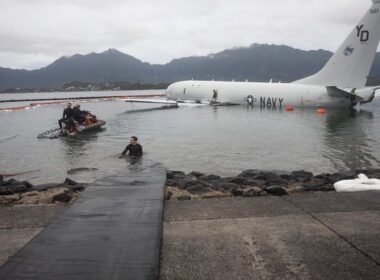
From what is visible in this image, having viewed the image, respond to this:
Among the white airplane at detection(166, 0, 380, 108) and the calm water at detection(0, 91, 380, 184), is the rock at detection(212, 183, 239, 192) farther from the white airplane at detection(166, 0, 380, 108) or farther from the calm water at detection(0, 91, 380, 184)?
the white airplane at detection(166, 0, 380, 108)

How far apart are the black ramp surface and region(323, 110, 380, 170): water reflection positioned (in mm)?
A: 13357

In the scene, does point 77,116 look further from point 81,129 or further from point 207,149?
point 207,149

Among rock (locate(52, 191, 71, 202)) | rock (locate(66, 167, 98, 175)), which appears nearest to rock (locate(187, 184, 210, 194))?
rock (locate(52, 191, 71, 202))

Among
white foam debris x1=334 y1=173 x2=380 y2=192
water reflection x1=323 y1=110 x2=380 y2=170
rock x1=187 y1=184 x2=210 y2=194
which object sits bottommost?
water reflection x1=323 y1=110 x2=380 y2=170

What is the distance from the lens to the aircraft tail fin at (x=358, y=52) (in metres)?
46.9

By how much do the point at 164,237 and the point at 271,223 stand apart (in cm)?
196

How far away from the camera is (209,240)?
6.34m

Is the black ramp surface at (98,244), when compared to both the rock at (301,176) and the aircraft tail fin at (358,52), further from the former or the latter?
the aircraft tail fin at (358,52)

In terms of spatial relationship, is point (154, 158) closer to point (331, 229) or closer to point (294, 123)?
point (331, 229)

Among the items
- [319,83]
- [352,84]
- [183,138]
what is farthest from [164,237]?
[319,83]

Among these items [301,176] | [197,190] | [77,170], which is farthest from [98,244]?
[77,170]

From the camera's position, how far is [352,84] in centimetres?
4922

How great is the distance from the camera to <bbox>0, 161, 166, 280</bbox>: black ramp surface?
5.32m

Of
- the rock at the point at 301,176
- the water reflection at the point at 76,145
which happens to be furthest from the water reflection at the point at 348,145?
the water reflection at the point at 76,145
